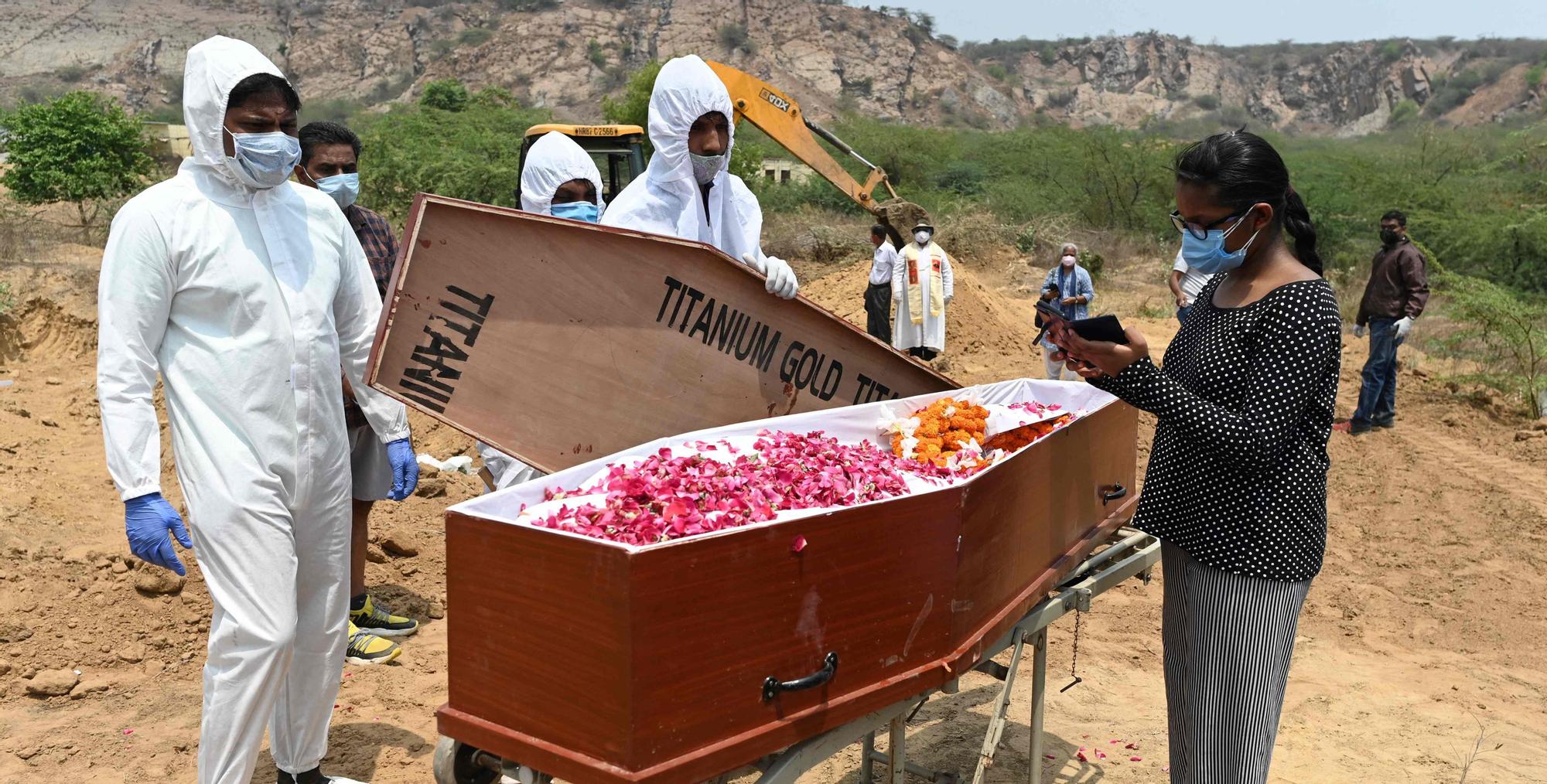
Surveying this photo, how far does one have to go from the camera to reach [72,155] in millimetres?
18875

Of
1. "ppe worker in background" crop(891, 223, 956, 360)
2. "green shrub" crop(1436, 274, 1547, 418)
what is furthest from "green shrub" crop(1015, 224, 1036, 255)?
"green shrub" crop(1436, 274, 1547, 418)

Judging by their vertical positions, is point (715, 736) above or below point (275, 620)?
above

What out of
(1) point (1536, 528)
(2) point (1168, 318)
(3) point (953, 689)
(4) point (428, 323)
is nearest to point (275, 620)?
(4) point (428, 323)

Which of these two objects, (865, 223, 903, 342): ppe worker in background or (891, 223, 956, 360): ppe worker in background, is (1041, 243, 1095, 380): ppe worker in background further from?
(865, 223, 903, 342): ppe worker in background

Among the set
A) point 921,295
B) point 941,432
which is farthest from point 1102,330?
point 921,295

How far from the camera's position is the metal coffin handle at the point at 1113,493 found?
3473mm

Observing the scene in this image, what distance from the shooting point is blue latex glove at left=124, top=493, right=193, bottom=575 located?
8.89ft

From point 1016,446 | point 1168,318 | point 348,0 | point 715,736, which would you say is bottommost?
point 1168,318

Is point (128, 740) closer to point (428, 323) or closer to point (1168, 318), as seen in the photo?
point (428, 323)

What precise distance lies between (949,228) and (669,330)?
20.2 metres

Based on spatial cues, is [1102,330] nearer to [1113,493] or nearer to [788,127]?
[1113,493]

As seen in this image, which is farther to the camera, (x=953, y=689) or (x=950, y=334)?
(x=950, y=334)

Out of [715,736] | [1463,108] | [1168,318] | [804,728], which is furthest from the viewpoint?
[1463,108]

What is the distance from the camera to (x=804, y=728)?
2131 millimetres
